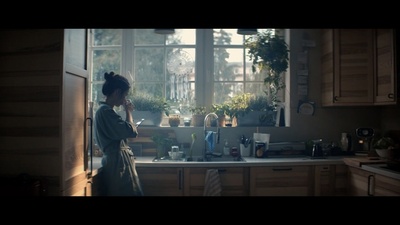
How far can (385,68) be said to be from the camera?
280 centimetres

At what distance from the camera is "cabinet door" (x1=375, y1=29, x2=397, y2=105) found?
271 cm

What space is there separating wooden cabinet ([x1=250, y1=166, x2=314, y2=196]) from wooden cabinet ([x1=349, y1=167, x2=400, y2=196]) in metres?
0.35

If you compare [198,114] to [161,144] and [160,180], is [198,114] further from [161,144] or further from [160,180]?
[160,180]

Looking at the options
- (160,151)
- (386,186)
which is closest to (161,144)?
(160,151)

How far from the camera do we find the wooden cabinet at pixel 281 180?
2.71 metres

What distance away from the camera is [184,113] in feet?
11.4

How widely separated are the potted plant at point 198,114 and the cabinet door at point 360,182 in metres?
1.52

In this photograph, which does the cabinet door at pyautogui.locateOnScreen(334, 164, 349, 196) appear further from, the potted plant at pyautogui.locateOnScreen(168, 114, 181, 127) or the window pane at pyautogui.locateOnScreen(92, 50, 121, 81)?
the window pane at pyautogui.locateOnScreen(92, 50, 121, 81)

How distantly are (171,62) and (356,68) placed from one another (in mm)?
1920
